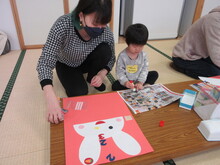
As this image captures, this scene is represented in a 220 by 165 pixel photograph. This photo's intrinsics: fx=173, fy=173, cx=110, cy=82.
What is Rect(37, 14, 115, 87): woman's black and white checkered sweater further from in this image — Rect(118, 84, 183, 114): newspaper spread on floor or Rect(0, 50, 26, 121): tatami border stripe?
Rect(0, 50, 26, 121): tatami border stripe

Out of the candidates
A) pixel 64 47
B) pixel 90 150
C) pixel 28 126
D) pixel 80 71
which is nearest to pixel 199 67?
pixel 80 71

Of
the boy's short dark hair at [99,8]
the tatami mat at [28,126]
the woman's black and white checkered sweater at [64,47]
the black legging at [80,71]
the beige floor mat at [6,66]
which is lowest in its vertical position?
the beige floor mat at [6,66]

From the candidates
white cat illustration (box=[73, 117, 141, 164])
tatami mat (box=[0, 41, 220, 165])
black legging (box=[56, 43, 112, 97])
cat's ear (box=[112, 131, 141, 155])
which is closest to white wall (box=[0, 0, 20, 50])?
tatami mat (box=[0, 41, 220, 165])

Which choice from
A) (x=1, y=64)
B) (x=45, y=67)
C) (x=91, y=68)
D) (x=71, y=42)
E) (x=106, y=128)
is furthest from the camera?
(x=1, y=64)

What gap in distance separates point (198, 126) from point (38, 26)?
6.76ft

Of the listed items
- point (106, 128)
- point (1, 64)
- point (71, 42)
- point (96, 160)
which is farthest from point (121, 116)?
point (1, 64)

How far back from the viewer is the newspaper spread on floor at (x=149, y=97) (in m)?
0.83

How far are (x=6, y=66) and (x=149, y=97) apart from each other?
4.73ft

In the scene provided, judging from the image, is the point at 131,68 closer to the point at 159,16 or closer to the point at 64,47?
the point at 64,47

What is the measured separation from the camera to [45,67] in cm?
80

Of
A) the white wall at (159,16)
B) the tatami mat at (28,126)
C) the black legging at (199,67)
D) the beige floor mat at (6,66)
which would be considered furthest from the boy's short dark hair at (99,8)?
the white wall at (159,16)

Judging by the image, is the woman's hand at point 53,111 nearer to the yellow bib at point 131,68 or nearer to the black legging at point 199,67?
the yellow bib at point 131,68

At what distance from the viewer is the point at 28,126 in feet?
3.12

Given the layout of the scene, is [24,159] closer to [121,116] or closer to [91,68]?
[121,116]
